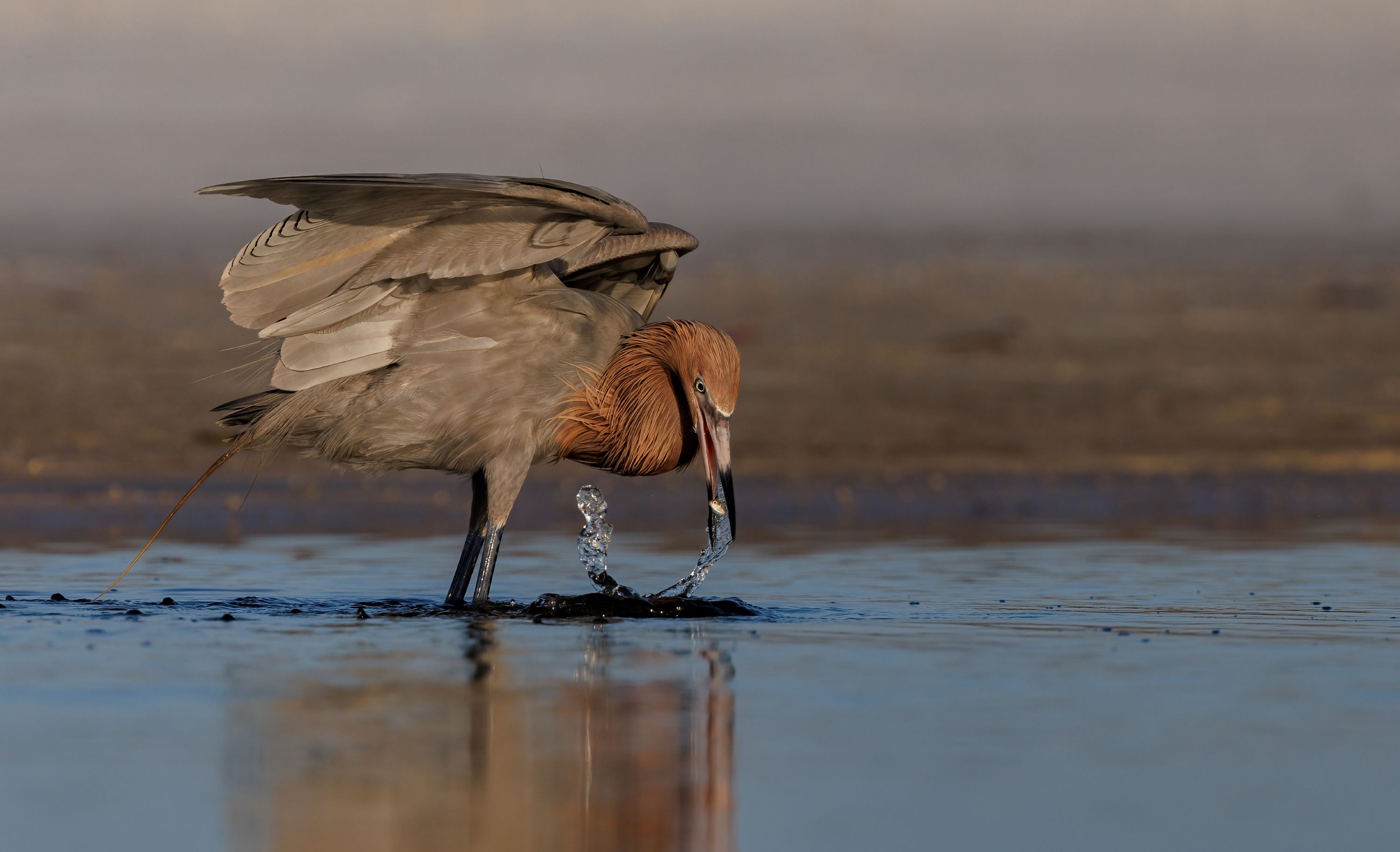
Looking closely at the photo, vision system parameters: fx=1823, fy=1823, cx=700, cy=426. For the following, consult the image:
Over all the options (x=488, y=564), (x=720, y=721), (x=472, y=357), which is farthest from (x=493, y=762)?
(x=472, y=357)

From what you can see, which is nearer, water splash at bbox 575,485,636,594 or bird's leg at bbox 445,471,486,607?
bird's leg at bbox 445,471,486,607

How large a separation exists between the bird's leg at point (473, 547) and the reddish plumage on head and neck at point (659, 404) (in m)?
0.46

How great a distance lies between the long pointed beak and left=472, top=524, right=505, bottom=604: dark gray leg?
3.28 ft

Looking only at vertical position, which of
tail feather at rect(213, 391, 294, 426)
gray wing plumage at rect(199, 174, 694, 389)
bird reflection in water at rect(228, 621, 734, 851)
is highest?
gray wing plumage at rect(199, 174, 694, 389)

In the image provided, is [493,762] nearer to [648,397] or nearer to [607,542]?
[648,397]

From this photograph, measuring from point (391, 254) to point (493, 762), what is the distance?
396cm

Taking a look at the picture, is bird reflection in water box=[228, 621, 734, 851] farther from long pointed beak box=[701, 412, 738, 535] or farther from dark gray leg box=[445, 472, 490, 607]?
dark gray leg box=[445, 472, 490, 607]

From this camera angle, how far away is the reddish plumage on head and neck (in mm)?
8508

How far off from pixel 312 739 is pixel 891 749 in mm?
1579

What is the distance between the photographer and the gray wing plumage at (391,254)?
783 centimetres

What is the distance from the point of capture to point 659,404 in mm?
8617

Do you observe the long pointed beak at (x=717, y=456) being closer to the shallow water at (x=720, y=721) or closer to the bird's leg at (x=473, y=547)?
the shallow water at (x=720, y=721)

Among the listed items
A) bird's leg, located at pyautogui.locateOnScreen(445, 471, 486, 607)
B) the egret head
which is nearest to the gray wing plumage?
the egret head

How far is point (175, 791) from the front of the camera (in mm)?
4430
